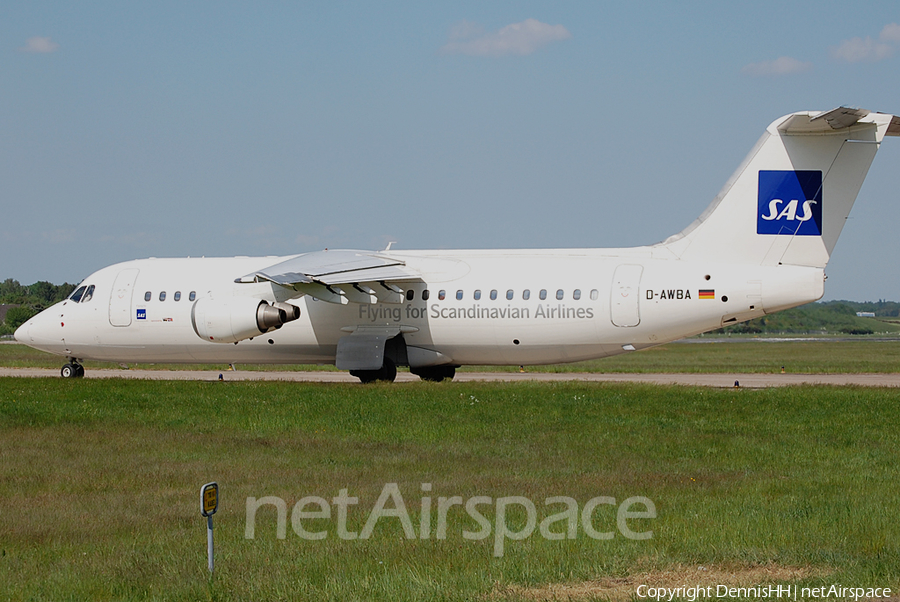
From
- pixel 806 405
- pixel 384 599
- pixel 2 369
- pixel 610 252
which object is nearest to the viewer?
pixel 384 599

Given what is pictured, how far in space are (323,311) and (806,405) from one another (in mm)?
13042

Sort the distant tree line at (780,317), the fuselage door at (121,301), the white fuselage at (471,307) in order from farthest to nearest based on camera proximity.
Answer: the distant tree line at (780,317) < the fuselage door at (121,301) < the white fuselage at (471,307)

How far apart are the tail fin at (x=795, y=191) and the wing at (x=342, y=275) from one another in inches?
327

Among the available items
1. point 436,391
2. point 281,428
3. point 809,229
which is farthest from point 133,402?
point 809,229

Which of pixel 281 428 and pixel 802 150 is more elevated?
pixel 802 150

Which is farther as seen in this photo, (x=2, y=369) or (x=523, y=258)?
(x=2, y=369)

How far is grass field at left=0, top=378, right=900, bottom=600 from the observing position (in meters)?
8.14

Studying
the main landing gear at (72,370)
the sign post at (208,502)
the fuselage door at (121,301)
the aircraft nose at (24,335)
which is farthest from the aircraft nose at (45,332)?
the sign post at (208,502)

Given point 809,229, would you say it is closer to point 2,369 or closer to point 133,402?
point 133,402

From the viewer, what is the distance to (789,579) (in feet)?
25.7

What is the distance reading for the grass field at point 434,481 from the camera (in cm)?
814

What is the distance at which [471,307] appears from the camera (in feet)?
84.6

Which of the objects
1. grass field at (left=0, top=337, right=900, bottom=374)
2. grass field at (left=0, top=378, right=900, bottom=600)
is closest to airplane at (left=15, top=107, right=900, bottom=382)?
grass field at (left=0, top=378, right=900, bottom=600)

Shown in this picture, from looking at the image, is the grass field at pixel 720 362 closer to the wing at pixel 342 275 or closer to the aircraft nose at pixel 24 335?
the aircraft nose at pixel 24 335
